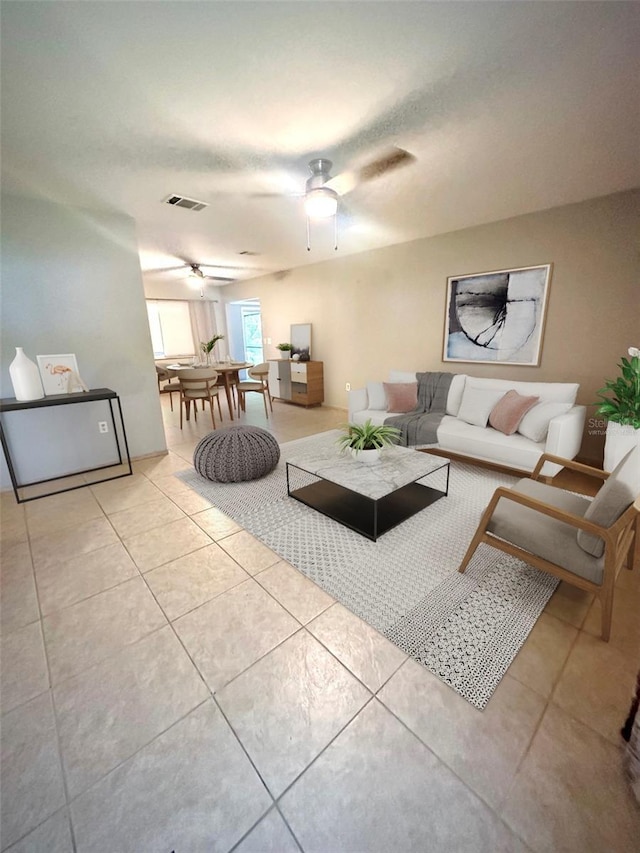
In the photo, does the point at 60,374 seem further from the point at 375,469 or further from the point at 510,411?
the point at 510,411

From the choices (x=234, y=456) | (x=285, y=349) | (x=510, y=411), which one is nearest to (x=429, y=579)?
(x=234, y=456)

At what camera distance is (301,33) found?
131 centimetres

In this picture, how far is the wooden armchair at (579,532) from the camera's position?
1.38 meters

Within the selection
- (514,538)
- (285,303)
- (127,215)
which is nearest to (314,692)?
(514,538)

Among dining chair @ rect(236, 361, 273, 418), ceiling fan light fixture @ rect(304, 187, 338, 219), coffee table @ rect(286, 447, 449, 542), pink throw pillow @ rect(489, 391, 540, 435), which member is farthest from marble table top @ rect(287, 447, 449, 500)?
dining chair @ rect(236, 361, 273, 418)

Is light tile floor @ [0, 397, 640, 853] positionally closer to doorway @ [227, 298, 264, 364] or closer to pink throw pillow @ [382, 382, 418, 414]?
pink throw pillow @ [382, 382, 418, 414]

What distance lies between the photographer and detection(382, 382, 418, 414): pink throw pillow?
374 cm

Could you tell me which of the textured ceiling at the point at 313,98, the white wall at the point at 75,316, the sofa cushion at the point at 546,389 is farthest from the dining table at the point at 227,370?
the sofa cushion at the point at 546,389

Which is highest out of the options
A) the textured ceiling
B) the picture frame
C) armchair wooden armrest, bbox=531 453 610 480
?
the textured ceiling

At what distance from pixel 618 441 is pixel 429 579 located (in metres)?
2.07

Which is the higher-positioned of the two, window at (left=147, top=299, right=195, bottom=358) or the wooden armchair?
window at (left=147, top=299, right=195, bottom=358)

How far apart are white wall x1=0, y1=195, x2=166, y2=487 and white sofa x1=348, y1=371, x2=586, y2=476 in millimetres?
2680

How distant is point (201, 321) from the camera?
25.6 feet

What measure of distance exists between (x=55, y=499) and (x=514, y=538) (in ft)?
11.1
